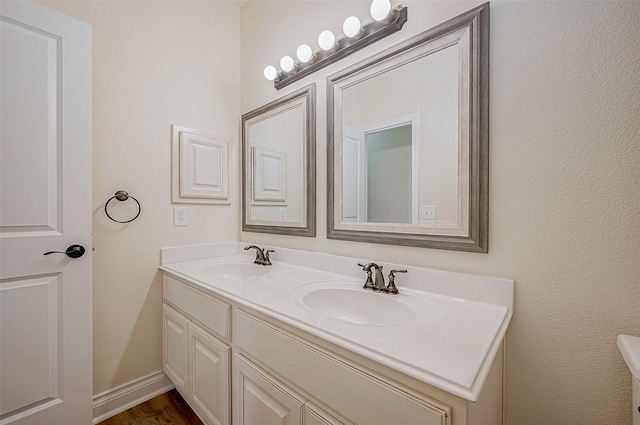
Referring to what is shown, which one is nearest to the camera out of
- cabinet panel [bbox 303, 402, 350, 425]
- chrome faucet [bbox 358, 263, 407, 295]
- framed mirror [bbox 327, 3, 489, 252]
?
cabinet panel [bbox 303, 402, 350, 425]

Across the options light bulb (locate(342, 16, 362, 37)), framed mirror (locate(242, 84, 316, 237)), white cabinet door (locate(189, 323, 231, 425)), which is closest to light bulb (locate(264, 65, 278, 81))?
framed mirror (locate(242, 84, 316, 237))

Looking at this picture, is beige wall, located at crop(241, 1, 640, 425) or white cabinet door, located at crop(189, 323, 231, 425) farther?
white cabinet door, located at crop(189, 323, 231, 425)

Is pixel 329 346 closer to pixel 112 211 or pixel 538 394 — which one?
pixel 538 394

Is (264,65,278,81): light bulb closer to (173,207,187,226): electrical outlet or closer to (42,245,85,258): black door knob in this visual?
(173,207,187,226): electrical outlet

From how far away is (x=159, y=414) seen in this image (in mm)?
1471

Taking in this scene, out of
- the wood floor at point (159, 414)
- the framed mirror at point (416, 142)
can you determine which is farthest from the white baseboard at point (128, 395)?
the framed mirror at point (416, 142)

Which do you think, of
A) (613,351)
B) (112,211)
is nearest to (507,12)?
(613,351)

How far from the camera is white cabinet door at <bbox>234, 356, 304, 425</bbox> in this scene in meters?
0.83

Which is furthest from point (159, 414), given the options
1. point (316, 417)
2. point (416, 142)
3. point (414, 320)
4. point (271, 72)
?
point (271, 72)

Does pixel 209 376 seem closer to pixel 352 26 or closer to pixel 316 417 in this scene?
pixel 316 417

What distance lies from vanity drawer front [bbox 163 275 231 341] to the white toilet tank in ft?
3.87

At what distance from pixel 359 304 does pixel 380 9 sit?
125 cm

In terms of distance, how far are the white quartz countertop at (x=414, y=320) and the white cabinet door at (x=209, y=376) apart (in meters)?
0.25

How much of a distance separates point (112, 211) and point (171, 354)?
86 cm
